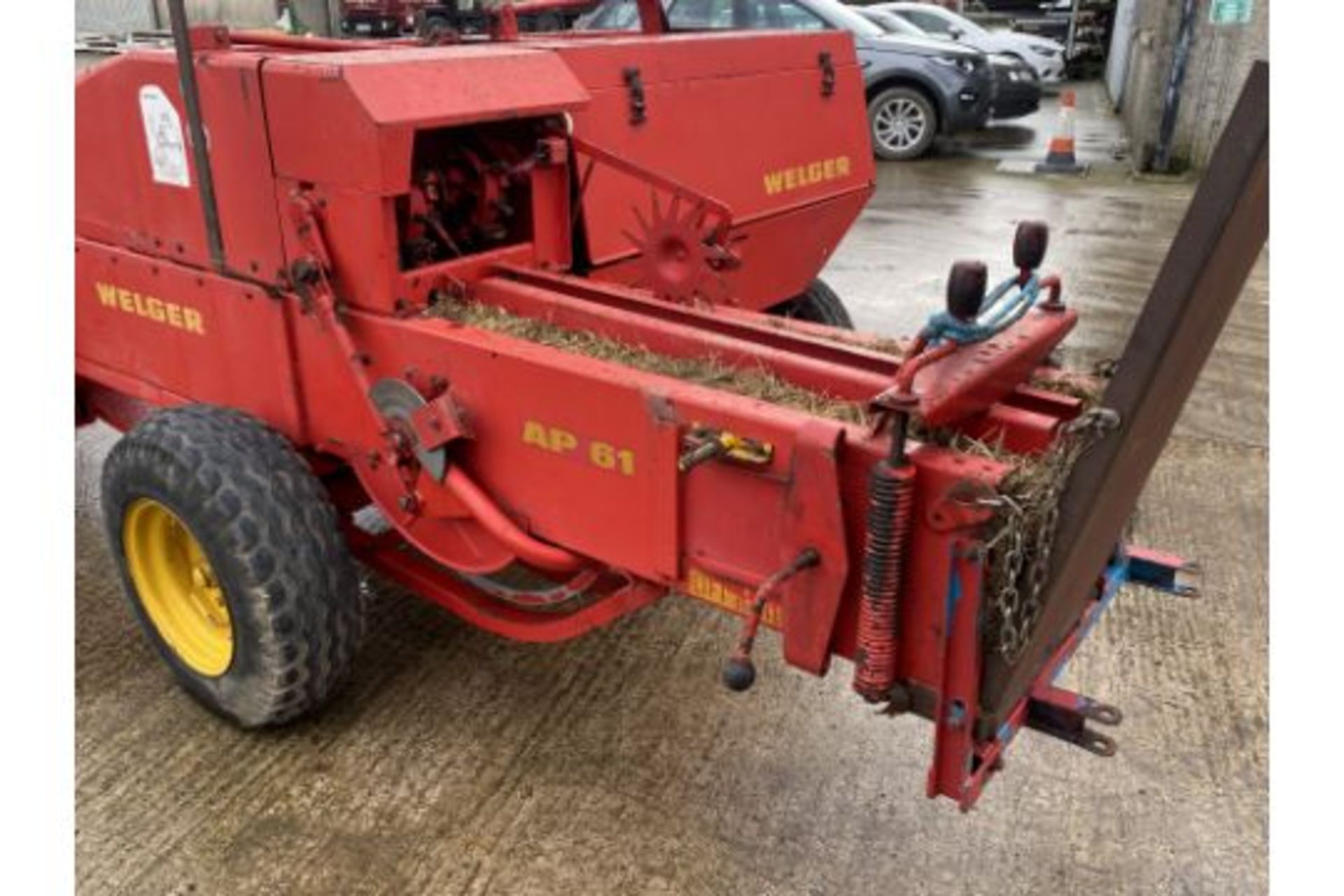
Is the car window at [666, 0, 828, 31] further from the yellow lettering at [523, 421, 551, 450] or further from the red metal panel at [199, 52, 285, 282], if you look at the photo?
the yellow lettering at [523, 421, 551, 450]

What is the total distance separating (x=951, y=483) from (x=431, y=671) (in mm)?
1914

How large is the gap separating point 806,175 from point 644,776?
7.67ft

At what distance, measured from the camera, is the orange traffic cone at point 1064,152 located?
35.4ft

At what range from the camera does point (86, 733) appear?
293 centimetres

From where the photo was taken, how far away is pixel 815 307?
4.69 meters

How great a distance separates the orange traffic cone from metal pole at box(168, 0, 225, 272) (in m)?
9.54

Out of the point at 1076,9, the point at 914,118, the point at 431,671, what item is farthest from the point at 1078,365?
the point at 1076,9

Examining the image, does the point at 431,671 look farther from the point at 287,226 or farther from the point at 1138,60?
the point at 1138,60

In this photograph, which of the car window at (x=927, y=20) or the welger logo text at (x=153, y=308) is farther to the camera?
the car window at (x=927, y=20)

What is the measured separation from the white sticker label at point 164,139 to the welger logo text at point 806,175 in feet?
6.42

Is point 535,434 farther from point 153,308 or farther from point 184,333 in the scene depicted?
point 153,308

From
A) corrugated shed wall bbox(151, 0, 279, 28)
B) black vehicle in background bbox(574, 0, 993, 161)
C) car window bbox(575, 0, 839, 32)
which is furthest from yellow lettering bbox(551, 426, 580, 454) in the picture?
corrugated shed wall bbox(151, 0, 279, 28)

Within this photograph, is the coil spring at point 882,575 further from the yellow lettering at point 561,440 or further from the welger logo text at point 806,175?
the welger logo text at point 806,175

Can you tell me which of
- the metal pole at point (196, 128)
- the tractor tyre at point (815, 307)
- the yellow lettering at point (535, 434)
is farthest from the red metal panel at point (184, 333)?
the tractor tyre at point (815, 307)
